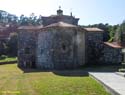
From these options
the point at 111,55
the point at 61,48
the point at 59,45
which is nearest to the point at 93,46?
the point at 111,55

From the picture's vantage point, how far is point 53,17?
42.6 meters

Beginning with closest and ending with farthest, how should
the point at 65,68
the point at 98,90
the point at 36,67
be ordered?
1. the point at 98,90
2. the point at 65,68
3. the point at 36,67

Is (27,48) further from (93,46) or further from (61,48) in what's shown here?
(93,46)

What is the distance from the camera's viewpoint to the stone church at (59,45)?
34.1 meters

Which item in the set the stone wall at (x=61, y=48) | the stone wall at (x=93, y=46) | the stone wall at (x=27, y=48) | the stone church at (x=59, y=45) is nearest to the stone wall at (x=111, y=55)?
the stone church at (x=59, y=45)

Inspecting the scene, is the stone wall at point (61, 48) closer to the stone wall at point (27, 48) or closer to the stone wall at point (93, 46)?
the stone wall at point (27, 48)

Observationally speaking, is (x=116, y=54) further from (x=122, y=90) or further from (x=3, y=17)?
(x=3, y=17)

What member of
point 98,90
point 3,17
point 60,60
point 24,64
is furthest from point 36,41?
point 3,17

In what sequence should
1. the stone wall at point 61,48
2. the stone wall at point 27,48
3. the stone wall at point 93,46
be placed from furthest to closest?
the stone wall at point 93,46 → the stone wall at point 27,48 → the stone wall at point 61,48

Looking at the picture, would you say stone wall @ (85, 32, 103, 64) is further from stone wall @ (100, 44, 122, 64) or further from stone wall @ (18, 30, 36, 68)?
stone wall @ (18, 30, 36, 68)

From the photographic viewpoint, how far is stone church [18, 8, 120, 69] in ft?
112

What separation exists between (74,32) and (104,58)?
762 cm

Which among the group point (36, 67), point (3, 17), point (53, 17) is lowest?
point (36, 67)

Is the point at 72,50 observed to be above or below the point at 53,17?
below
